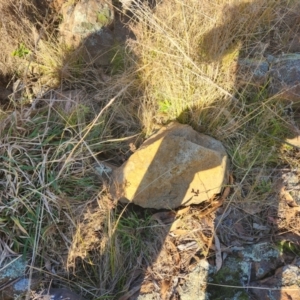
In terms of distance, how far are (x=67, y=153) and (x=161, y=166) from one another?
0.60 m

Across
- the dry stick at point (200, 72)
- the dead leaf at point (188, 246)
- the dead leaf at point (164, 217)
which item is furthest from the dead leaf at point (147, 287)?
the dry stick at point (200, 72)

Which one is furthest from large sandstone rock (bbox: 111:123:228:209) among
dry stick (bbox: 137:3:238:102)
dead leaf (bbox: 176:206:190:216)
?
dry stick (bbox: 137:3:238:102)

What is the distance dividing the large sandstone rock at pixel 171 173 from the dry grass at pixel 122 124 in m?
0.11

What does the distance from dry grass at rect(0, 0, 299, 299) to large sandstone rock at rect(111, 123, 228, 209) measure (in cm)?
11

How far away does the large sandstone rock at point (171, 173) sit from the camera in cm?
218

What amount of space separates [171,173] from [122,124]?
0.59 meters

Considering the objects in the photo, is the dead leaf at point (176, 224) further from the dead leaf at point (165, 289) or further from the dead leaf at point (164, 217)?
the dead leaf at point (165, 289)

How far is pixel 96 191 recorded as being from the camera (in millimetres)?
2273

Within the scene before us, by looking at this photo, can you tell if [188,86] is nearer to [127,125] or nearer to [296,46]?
[127,125]

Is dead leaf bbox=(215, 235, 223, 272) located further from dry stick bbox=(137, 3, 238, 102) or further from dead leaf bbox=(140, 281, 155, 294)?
dry stick bbox=(137, 3, 238, 102)

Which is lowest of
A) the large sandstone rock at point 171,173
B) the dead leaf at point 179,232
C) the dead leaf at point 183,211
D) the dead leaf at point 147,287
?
the dead leaf at point 147,287

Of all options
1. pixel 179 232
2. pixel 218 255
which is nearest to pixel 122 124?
pixel 179 232

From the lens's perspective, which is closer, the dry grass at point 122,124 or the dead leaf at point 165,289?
the dead leaf at point 165,289

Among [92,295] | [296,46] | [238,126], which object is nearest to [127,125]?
[238,126]
